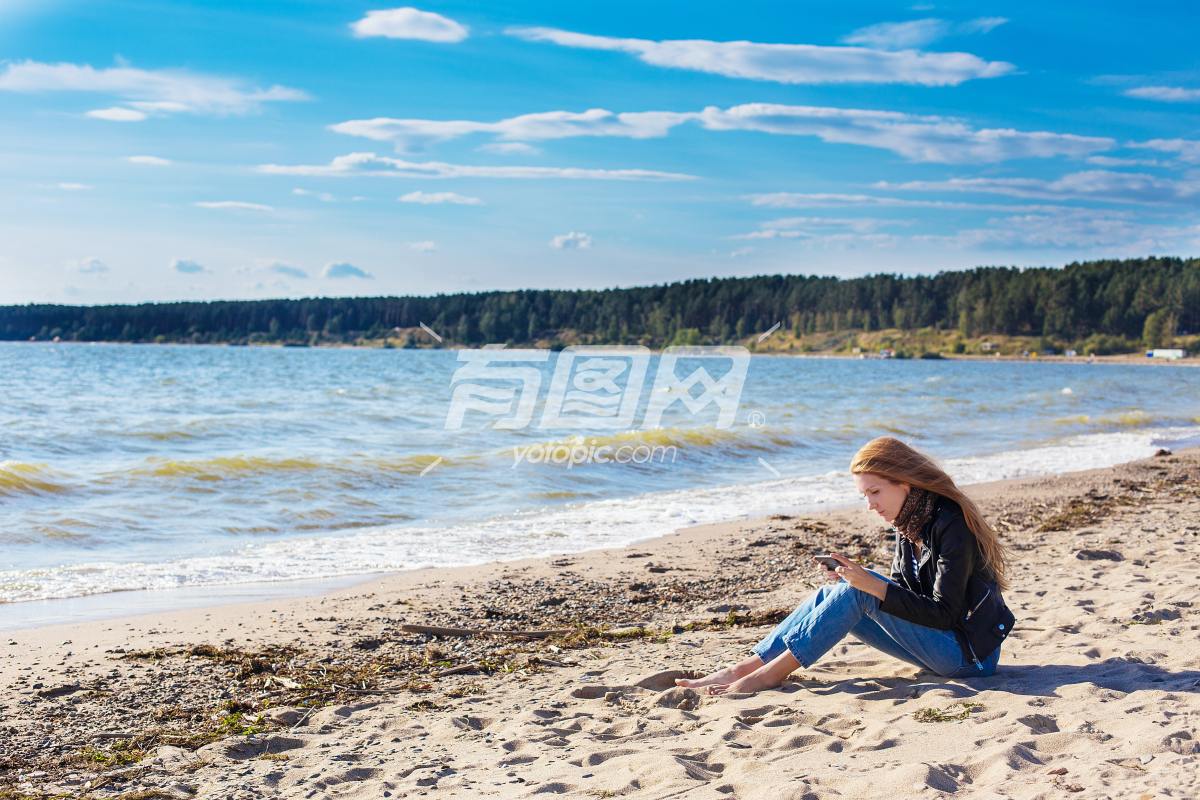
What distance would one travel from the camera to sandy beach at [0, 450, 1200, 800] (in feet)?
13.3

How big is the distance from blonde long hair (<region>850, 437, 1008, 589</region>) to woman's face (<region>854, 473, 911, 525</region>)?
3 centimetres

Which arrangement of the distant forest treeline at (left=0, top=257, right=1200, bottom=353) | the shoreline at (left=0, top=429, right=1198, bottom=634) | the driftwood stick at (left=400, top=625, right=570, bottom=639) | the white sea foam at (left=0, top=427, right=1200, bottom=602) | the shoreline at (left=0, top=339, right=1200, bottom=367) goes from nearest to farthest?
the driftwood stick at (left=400, top=625, right=570, bottom=639)
the shoreline at (left=0, top=429, right=1198, bottom=634)
the white sea foam at (left=0, top=427, right=1200, bottom=602)
the distant forest treeline at (left=0, top=257, right=1200, bottom=353)
the shoreline at (left=0, top=339, right=1200, bottom=367)

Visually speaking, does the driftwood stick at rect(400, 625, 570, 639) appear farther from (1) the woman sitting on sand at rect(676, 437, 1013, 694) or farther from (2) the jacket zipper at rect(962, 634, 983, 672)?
(2) the jacket zipper at rect(962, 634, 983, 672)

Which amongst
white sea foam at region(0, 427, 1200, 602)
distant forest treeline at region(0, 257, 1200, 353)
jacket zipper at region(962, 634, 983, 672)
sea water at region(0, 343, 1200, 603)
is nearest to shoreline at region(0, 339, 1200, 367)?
distant forest treeline at region(0, 257, 1200, 353)

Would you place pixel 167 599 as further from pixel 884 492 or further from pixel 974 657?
pixel 974 657

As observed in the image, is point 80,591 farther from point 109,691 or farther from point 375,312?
point 375,312

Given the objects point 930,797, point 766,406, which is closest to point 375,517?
point 930,797

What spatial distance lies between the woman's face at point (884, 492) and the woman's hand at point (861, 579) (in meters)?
0.29

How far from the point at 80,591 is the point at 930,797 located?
6.93 metres

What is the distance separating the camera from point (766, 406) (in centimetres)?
3422

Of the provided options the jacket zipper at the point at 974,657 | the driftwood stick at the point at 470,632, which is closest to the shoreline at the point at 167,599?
the driftwood stick at the point at 470,632

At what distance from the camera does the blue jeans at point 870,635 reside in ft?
16.6

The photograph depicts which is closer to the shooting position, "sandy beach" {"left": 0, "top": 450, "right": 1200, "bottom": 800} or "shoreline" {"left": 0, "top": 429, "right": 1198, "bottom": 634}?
"sandy beach" {"left": 0, "top": 450, "right": 1200, "bottom": 800}

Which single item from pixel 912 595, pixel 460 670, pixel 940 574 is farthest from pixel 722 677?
pixel 460 670
